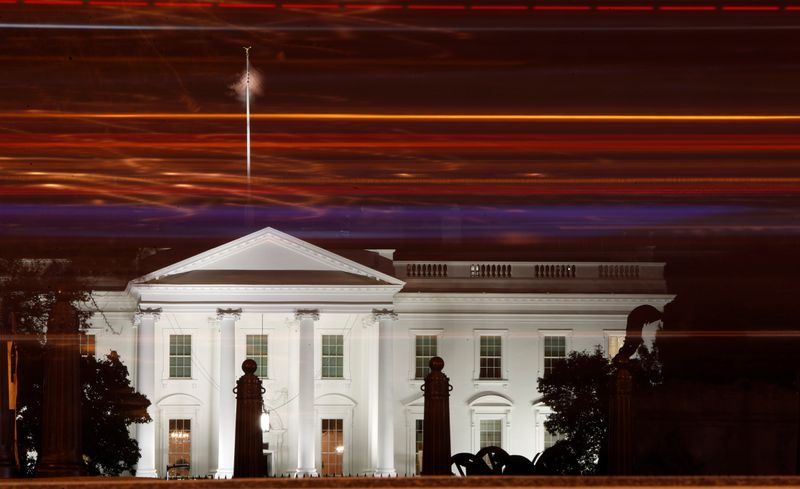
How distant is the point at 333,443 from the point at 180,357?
5.31 meters

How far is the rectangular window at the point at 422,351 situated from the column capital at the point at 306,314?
300 cm

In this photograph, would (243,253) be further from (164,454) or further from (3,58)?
(3,58)

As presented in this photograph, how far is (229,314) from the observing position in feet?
130

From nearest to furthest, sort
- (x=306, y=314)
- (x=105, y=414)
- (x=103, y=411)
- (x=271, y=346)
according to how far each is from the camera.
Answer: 1. (x=103, y=411)
2. (x=105, y=414)
3. (x=306, y=314)
4. (x=271, y=346)

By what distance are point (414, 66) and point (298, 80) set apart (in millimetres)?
1113

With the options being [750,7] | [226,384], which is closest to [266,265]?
[226,384]

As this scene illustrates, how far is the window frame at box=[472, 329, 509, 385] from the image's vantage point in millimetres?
40156

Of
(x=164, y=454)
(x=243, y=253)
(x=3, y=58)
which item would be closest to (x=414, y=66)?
(x=3, y=58)

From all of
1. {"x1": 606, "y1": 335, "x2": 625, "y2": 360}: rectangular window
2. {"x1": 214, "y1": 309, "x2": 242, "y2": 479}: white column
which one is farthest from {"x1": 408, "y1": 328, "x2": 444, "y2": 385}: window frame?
{"x1": 214, "y1": 309, "x2": 242, "y2": 479}: white column

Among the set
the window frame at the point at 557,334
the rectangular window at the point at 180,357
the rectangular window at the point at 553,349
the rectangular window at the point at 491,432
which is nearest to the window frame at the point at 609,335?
the window frame at the point at 557,334

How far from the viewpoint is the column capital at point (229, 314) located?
129 ft

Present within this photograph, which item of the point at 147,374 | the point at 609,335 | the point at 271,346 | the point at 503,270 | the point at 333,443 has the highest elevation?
the point at 503,270

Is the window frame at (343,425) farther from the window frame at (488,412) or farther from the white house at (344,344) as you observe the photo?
the window frame at (488,412)

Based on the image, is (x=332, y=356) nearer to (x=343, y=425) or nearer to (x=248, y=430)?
(x=343, y=425)
